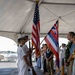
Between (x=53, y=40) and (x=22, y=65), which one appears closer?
(x=22, y=65)

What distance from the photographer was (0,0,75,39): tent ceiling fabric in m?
11.7

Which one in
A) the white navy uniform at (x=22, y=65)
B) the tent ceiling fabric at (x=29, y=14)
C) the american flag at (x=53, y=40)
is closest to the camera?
the white navy uniform at (x=22, y=65)

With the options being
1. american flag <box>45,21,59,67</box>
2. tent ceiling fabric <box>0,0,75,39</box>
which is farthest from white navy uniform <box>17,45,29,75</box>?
tent ceiling fabric <box>0,0,75,39</box>

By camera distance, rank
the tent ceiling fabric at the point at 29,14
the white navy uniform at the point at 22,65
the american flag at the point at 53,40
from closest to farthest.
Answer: the white navy uniform at the point at 22,65 → the american flag at the point at 53,40 → the tent ceiling fabric at the point at 29,14

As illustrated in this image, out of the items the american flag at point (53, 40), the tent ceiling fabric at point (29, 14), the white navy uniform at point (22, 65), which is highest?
the tent ceiling fabric at point (29, 14)

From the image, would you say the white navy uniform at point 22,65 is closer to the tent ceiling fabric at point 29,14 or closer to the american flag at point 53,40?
the american flag at point 53,40

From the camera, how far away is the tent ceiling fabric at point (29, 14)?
1170 cm

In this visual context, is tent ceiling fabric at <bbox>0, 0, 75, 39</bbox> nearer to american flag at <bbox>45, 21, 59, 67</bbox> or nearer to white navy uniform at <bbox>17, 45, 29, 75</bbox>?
american flag at <bbox>45, 21, 59, 67</bbox>

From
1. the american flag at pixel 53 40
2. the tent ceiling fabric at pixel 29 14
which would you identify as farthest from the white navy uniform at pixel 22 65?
the tent ceiling fabric at pixel 29 14

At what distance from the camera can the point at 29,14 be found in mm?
13469

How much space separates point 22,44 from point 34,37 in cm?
255

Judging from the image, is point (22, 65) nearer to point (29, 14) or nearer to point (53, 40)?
point (53, 40)

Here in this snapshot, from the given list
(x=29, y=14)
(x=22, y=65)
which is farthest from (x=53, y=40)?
(x=29, y=14)

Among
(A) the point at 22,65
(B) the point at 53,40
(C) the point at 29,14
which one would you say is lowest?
(A) the point at 22,65
